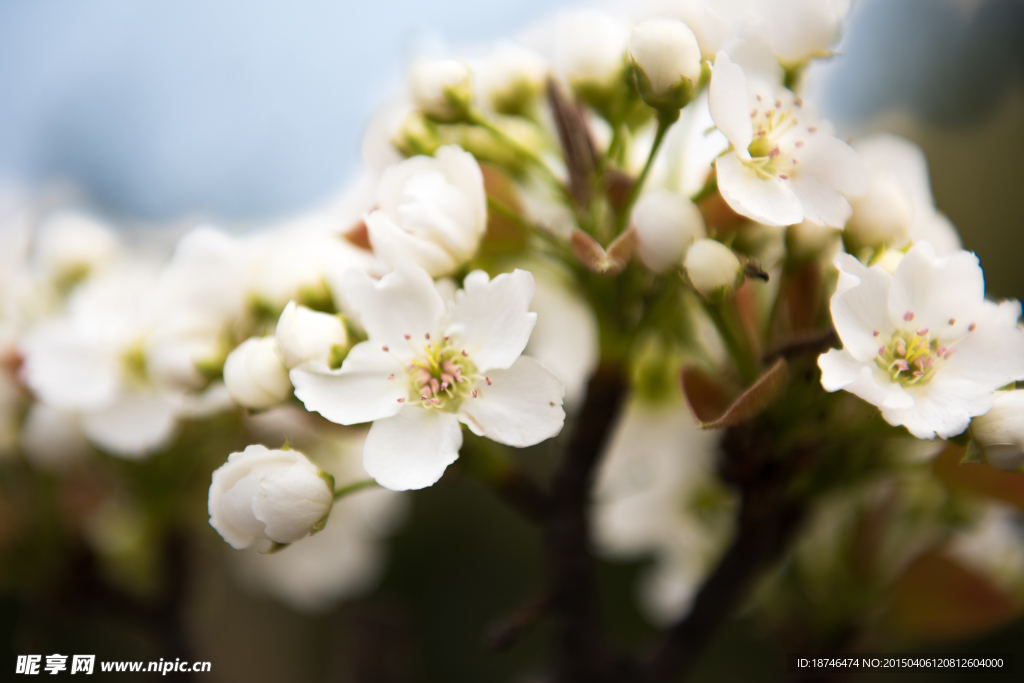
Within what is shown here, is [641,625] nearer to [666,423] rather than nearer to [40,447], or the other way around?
[666,423]

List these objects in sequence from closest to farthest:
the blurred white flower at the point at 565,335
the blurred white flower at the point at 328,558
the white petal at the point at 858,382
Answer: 1. the white petal at the point at 858,382
2. the blurred white flower at the point at 565,335
3. the blurred white flower at the point at 328,558

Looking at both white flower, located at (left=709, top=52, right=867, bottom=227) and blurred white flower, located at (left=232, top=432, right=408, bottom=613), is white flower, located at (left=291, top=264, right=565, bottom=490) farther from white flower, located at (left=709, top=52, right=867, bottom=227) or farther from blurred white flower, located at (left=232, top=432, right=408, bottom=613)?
blurred white flower, located at (left=232, top=432, right=408, bottom=613)

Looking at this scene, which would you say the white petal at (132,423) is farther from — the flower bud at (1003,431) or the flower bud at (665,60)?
the flower bud at (1003,431)

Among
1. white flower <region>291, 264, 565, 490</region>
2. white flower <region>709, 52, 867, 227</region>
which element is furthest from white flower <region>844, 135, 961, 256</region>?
white flower <region>291, 264, 565, 490</region>

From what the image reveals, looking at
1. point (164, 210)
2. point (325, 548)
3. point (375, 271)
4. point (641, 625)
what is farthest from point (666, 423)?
point (164, 210)

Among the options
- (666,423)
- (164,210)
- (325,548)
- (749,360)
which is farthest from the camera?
(164,210)

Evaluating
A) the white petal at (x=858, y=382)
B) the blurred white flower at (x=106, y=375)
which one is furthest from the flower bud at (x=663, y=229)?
the blurred white flower at (x=106, y=375)
